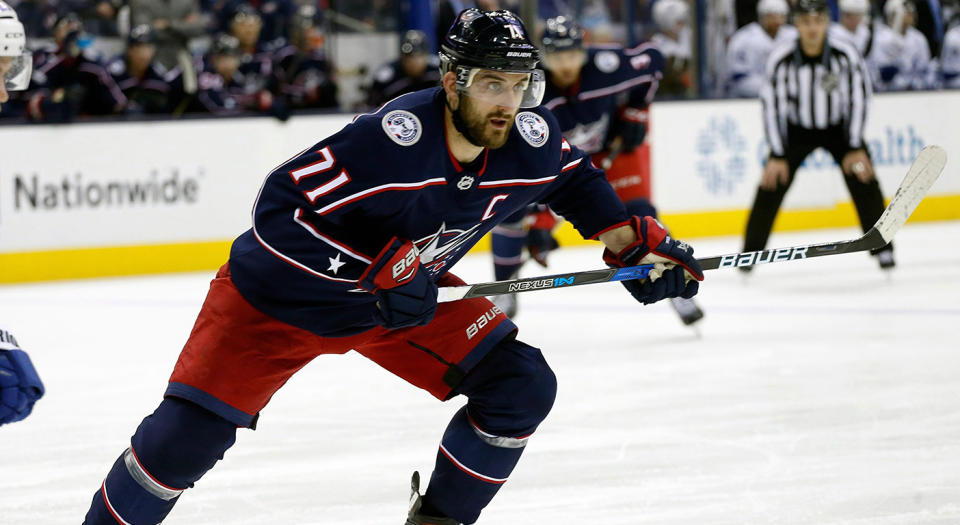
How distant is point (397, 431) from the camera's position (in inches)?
138

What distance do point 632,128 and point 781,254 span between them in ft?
7.72

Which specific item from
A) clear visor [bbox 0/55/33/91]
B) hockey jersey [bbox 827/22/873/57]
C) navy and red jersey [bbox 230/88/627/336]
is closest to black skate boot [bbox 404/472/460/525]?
navy and red jersey [bbox 230/88/627/336]

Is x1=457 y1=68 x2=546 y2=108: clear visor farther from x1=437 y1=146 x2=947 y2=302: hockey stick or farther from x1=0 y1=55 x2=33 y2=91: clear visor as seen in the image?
x1=0 y1=55 x2=33 y2=91: clear visor

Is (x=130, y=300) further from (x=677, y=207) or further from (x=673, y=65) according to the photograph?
(x=673, y=65)

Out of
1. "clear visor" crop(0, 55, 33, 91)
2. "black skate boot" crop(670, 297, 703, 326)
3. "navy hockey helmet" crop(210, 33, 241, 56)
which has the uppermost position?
"clear visor" crop(0, 55, 33, 91)

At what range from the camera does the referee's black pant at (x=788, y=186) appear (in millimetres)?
6379

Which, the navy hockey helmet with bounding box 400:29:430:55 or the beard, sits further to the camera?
the navy hockey helmet with bounding box 400:29:430:55

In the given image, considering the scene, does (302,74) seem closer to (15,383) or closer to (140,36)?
(140,36)

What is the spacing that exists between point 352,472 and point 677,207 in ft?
16.8

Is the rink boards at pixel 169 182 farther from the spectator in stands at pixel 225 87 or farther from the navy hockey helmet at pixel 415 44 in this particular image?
the navy hockey helmet at pixel 415 44

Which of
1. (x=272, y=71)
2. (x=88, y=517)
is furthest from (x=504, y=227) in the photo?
(x=88, y=517)

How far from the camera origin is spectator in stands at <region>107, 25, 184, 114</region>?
7000 mm

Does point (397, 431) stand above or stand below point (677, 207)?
above

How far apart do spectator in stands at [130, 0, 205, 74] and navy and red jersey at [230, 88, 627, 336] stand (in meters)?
5.15
